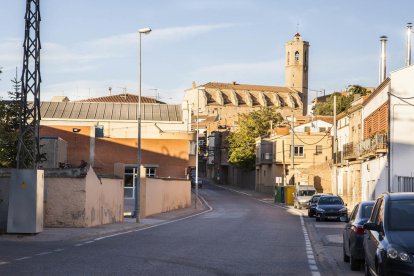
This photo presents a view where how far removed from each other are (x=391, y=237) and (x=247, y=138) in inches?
4271

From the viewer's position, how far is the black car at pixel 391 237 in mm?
11344

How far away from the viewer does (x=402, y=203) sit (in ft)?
44.0

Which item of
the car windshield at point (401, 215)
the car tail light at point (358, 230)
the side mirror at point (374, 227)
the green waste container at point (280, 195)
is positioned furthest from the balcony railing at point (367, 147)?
the side mirror at point (374, 227)

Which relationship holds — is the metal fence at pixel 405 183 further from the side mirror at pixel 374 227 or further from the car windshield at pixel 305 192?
the side mirror at pixel 374 227

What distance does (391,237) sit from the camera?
12.1m

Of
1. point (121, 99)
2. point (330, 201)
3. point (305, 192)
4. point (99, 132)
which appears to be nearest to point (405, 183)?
point (330, 201)

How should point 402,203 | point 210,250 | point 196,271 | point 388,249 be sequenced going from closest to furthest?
point 388,249 < point 402,203 < point 196,271 < point 210,250

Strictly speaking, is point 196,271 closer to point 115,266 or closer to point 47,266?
point 115,266

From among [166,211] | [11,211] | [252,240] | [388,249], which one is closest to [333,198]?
[166,211]

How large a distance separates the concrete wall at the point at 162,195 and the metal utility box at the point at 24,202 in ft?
68.8

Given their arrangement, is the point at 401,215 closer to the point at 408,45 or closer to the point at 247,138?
Result: the point at 408,45

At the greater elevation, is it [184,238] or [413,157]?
[413,157]

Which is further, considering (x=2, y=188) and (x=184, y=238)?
(x=2, y=188)

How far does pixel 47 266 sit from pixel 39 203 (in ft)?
36.2
